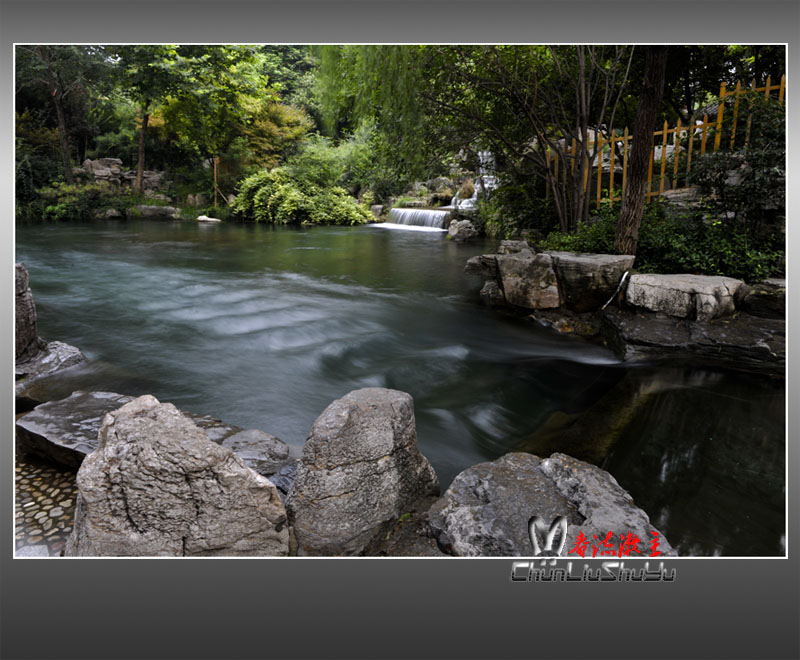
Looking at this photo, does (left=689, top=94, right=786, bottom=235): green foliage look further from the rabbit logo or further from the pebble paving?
the pebble paving

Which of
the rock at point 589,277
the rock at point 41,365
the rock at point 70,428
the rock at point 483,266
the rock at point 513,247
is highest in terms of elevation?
the rock at point 513,247

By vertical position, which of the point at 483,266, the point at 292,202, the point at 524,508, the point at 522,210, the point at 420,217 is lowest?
the point at 524,508

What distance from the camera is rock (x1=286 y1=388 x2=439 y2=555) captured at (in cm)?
203

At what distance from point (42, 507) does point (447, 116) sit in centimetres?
652

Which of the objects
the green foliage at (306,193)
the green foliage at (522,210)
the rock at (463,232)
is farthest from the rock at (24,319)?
the green foliage at (306,193)

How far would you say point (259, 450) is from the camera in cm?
289

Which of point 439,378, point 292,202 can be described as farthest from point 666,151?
point 292,202

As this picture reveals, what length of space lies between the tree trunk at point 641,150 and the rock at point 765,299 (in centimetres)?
142

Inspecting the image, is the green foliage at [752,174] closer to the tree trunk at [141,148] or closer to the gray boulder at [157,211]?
the tree trunk at [141,148]

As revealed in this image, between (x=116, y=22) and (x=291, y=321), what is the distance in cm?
438

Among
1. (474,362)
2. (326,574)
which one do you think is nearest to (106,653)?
(326,574)

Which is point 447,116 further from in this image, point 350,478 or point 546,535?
point 546,535

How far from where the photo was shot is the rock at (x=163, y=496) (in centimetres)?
181

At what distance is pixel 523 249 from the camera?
764 cm
